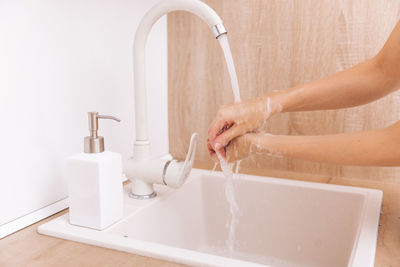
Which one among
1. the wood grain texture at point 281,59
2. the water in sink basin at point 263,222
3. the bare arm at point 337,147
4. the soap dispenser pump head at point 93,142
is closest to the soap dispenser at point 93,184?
the soap dispenser pump head at point 93,142

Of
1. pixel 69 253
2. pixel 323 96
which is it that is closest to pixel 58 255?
pixel 69 253

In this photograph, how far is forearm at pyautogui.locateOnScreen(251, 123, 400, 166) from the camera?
53 cm

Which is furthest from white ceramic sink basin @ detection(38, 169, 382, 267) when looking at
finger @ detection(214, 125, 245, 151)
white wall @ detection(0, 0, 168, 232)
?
finger @ detection(214, 125, 245, 151)

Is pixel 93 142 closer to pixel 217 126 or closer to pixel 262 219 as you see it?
pixel 217 126

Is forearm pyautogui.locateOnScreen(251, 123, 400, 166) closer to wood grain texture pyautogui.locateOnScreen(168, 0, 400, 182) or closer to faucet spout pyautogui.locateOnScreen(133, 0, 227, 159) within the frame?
faucet spout pyautogui.locateOnScreen(133, 0, 227, 159)

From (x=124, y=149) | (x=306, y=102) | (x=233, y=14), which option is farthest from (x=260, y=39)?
(x=124, y=149)

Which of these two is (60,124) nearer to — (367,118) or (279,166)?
(279,166)

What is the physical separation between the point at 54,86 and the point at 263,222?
0.57 metres

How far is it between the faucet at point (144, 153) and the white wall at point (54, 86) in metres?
0.11

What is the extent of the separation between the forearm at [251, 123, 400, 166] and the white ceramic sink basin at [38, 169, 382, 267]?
17cm

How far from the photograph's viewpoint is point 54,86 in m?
0.71

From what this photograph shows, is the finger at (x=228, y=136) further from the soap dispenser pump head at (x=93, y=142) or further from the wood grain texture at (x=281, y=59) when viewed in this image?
the wood grain texture at (x=281, y=59)

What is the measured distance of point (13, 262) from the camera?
54cm

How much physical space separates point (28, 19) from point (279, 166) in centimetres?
71
